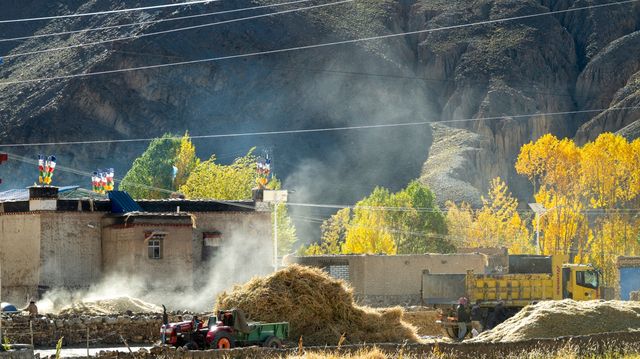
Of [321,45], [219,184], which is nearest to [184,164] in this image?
[219,184]

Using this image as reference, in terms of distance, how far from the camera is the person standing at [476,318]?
48.5 metres

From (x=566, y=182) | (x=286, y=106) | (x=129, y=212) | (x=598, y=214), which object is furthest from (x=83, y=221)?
(x=286, y=106)

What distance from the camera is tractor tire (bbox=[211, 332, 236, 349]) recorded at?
109 feet

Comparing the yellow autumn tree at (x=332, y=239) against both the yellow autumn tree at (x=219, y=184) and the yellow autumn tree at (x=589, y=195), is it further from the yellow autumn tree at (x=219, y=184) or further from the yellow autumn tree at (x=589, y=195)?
the yellow autumn tree at (x=589, y=195)

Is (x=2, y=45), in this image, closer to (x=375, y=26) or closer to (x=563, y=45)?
(x=375, y=26)

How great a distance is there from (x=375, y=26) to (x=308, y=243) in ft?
203

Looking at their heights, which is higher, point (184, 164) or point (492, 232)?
point (184, 164)

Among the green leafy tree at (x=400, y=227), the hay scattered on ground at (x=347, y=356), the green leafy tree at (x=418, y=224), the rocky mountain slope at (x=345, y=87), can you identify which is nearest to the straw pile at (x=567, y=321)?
the hay scattered on ground at (x=347, y=356)

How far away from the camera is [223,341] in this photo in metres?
33.5

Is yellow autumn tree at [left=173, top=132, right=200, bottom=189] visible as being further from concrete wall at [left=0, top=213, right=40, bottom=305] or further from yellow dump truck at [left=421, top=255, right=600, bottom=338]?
yellow dump truck at [left=421, top=255, right=600, bottom=338]

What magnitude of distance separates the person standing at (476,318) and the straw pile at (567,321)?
27.5 ft

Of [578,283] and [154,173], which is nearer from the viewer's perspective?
[578,283]

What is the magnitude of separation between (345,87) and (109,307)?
444ft

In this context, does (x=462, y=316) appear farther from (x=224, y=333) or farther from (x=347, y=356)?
(x=347, y=356)
